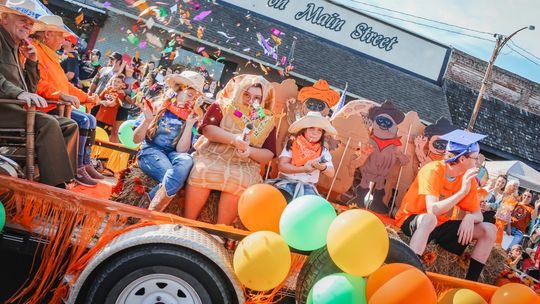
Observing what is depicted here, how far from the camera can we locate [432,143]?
4.54 m

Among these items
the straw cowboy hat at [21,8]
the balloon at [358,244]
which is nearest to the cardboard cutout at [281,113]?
the balloon at [358,244]

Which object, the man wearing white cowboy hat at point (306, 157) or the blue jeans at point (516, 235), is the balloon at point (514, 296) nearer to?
the man wearing white cowboy hat at point (306, 157)

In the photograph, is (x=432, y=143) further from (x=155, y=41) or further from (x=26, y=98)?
(x=155, y=41)

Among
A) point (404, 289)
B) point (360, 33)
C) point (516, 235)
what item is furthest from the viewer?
point (360, 33)

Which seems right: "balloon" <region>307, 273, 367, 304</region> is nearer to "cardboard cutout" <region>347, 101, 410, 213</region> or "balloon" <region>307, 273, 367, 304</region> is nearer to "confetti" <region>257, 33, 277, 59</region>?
"cardboard cutout" <region>347, 101, 410, 213</region>

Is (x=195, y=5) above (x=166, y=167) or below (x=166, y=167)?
above

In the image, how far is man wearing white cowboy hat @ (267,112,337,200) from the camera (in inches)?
141

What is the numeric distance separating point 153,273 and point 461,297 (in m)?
1.74

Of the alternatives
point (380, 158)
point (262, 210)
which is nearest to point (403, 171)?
point (380, 158)

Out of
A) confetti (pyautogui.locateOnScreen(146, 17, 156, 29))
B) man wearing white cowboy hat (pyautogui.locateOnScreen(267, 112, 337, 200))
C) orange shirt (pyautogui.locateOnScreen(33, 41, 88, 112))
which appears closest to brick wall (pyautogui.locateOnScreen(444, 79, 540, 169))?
confetti (pyautogui.locateOnScreen(146, 17, 156, 29))

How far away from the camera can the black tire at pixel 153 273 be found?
223 cm

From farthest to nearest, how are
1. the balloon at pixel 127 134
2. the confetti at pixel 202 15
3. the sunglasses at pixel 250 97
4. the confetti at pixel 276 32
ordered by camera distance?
the confetti at pixel 276 32
the confetti at pixel 202 15
the balloon at pixel 127 134
the sunglasses at pixel 250 97

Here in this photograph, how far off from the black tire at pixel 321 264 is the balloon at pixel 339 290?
83 millimetres

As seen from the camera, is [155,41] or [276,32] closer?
[155,41]
